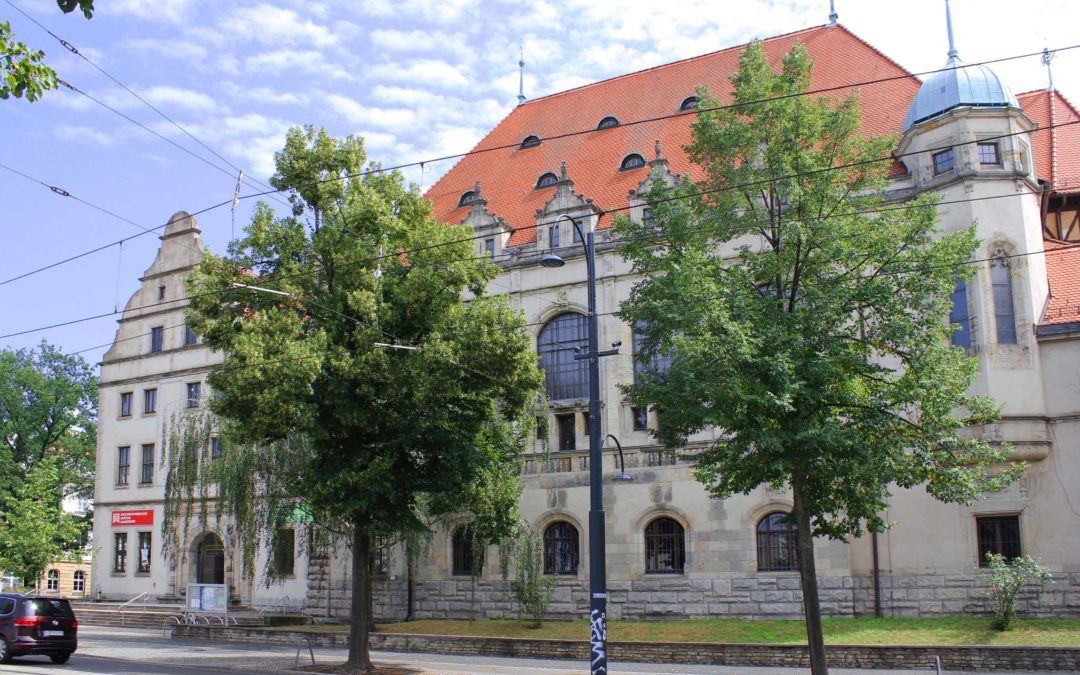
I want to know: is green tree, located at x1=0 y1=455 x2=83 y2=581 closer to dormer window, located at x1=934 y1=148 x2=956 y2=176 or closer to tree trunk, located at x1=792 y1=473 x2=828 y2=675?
tree trunk, located at x1=792 y1=473 x2=828 y2=675

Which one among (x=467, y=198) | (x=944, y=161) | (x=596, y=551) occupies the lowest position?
(x=596, y=551)

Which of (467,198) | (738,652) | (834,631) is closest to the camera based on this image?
(738,652)

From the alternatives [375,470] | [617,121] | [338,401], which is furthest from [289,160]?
[617,121]

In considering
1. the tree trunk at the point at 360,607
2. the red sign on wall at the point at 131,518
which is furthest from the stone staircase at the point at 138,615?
the tree trunk at the point at 360,607

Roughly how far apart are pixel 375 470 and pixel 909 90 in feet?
70.1

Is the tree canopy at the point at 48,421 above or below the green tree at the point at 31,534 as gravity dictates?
above

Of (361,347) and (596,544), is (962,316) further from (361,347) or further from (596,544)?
(361,347)

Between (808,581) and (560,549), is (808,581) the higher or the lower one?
the lower one

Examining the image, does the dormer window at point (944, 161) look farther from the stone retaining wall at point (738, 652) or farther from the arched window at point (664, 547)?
the stone retaining wall at point (738, 652)

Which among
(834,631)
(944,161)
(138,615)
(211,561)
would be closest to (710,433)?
(834,631)

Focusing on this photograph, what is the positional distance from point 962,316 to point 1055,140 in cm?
780

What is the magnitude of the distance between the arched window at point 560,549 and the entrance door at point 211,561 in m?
15.3

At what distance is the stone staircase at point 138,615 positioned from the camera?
33812 mm

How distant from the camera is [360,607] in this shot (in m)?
20.8
